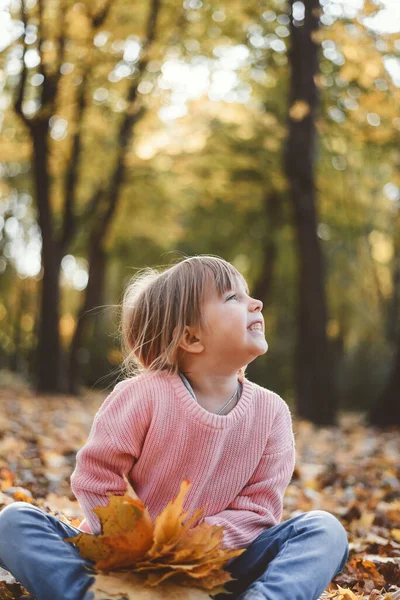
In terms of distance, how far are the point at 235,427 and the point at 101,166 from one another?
10697mm

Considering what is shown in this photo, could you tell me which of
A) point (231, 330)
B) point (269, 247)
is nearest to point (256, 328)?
point (231, 330)

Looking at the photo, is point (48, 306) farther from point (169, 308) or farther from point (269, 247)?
point (169, 308)

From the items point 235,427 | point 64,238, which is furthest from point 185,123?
point 235,427

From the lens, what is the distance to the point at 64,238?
11.5 m

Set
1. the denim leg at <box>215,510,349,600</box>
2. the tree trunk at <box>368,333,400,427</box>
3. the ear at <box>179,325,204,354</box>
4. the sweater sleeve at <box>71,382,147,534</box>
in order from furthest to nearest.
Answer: the tree trunk at <box>368,333,400,427</box> < the ear at <box>179,325,204,354</box> < the sweater sleeve at <box>71,382,147,534</box> < the denim leg at <box>215,510,349,600</box>

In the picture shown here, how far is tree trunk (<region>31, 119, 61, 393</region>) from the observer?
1061 centimetres

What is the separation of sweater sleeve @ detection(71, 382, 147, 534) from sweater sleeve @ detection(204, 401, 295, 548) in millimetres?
315

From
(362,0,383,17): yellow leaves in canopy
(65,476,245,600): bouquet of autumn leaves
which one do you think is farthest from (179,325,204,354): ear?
(362,0,383,17): yellow leaves in canopy

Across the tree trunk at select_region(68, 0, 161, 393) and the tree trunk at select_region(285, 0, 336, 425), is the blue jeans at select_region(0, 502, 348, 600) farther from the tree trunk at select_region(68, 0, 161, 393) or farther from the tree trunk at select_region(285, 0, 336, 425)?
the tree trunk at select_region(68, 0, 161, 393)

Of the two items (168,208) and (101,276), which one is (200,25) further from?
(101,276)

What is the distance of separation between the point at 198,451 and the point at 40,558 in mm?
581

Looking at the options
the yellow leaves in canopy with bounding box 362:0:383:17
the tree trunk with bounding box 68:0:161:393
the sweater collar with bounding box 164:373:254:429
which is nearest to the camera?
the sweater collar with bounding box 164:373:254:429

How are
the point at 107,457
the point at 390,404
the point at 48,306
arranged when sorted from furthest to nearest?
the point at 48,306 → the point at 390,404 → the point at 107,457

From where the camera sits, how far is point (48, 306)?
11055 millimetres
